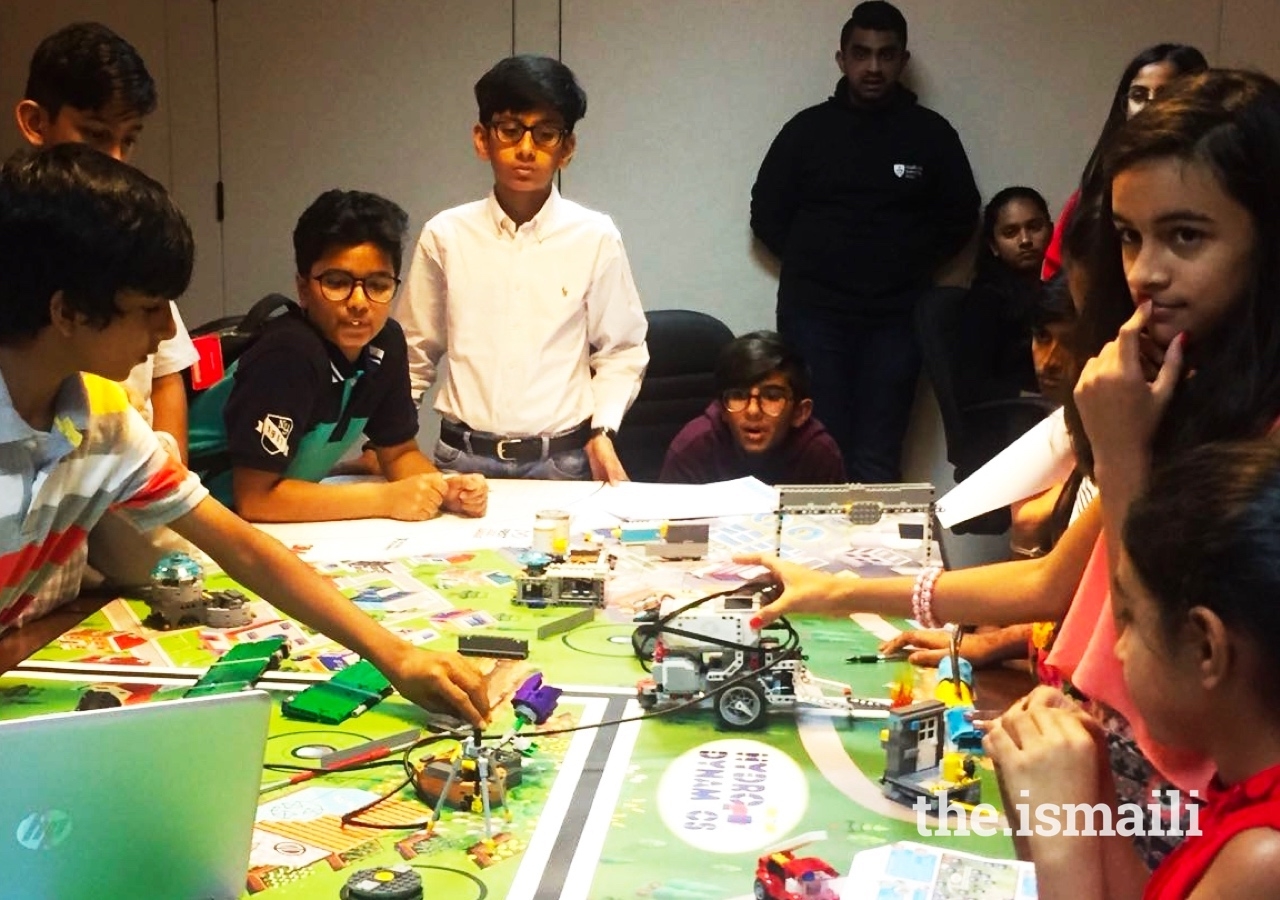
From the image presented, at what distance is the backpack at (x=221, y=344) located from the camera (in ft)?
8.28

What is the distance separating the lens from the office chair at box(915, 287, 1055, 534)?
3590 mm

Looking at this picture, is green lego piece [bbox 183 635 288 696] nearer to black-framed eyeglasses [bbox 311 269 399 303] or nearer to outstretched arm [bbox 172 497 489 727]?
outstretched arm [bbox 172 497 489 727]

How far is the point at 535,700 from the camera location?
1522 millimetres

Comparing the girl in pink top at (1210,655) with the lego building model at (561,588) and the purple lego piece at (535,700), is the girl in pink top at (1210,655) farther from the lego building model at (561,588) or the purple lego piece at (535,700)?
the lego building model at (561,588)

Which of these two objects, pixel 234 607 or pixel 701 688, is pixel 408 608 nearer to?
pixel 234 607

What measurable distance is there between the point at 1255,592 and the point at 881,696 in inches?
30.7

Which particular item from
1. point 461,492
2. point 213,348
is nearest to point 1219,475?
point 461,492

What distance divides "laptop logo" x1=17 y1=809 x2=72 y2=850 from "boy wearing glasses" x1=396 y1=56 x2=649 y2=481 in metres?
1.82

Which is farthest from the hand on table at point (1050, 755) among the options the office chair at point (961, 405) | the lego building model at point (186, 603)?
the office chair at point (961, 405)

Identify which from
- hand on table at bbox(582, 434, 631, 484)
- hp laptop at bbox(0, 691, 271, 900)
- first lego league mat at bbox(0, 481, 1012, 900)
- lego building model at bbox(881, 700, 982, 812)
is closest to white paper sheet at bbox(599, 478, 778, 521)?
hand on table at bbox(582, 434, 631, 484)

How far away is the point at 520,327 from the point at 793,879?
1874 millimetres

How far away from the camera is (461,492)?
240 centimetres

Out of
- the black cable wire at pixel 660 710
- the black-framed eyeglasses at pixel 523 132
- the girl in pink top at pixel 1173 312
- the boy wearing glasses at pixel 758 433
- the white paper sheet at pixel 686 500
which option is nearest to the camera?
the girl in pink top at pixel 1173 312

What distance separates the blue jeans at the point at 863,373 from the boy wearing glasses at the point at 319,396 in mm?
1950
